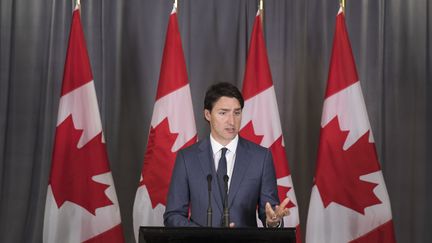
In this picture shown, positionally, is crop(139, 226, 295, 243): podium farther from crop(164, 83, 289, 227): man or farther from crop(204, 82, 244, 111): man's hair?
crop(204, 82, 244, 111): man's hair

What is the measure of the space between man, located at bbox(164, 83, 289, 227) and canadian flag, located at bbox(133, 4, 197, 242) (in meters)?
1.52

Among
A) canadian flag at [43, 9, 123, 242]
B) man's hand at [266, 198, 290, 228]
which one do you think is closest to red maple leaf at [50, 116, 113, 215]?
canadian flag at [43, 9, 123, 242]

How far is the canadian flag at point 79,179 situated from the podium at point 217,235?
2.55 meters

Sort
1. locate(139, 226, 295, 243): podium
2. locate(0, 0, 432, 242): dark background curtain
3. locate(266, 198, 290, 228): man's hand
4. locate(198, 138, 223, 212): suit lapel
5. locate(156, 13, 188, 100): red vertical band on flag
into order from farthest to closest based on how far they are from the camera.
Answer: locate(0, 0, 432, 242): dark background curtain, locate(156, 13, 188, 100): red vertical band on flag, locate(198, 138, 223, 212): suit lapel, locate(266, 198, 290, 228): man's hand, locate(139, 226, 295, 243): podium

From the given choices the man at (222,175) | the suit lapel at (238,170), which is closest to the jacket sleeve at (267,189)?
the man at (222,175)

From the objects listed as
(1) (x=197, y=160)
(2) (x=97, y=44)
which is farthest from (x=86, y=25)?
(1) (x=197, y=160)

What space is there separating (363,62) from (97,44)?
231 centimetres

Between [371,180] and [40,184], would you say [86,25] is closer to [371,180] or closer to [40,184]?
[40,184]

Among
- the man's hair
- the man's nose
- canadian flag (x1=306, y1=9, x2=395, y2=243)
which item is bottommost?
canadian flag (x1=306, y1=9, x2=395, y2=243)

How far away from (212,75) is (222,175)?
2.52m

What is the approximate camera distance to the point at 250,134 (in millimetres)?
5102

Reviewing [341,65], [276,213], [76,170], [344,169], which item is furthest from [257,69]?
[276,213]

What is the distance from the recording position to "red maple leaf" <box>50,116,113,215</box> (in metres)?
4.94

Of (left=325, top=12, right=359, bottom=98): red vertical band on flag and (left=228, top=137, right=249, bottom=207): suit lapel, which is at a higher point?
(left=325, top=12, right=359, bottom=98): red vertical band on flag
